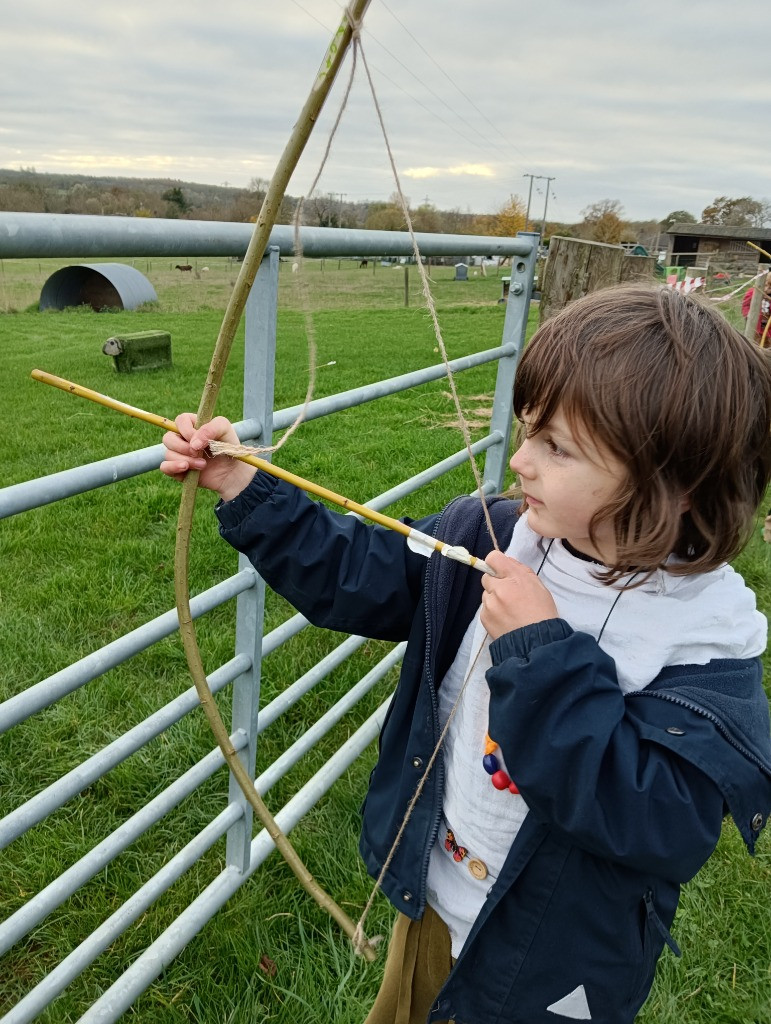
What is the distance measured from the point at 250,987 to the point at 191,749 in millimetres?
790

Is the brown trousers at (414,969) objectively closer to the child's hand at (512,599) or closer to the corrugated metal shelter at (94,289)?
the child's hand at (512,599)

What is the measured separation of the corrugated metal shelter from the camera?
10930 mm

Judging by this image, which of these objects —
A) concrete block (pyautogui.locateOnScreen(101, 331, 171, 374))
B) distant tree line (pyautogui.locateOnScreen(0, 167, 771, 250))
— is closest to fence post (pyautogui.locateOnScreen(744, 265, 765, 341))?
distant tree line (pyautogui.locateOnScreen(0, 167, 771, 250))

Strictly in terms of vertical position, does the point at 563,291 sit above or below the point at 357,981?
above

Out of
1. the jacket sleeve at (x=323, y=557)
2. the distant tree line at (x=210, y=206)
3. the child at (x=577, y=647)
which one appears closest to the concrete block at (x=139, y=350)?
the distant tree line at (x=210, y=206)

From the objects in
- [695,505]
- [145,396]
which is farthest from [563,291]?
[145,396]

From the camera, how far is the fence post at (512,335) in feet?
8.46

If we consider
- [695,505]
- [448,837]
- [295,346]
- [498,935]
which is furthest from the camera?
[295,346]

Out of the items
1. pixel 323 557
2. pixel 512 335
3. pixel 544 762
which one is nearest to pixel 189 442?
pixel 323 557

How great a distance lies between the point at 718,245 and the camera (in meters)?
26.3

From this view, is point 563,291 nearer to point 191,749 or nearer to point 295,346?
point 191,749

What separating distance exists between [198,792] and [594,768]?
1.67 m

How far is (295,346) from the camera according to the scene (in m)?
8.80

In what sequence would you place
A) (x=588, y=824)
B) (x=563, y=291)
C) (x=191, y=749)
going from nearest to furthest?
(x=588, y=824), (x=191, y=749), (x=563, y=291)
